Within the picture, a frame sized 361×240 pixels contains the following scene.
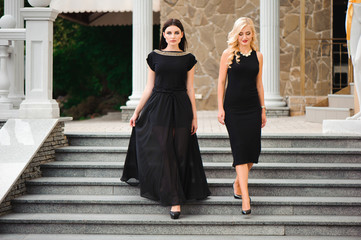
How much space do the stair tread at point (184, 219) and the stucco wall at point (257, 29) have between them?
8.54 m

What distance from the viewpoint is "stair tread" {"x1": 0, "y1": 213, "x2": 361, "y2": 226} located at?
5148mm

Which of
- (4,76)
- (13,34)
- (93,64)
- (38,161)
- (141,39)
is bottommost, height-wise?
(38,161)

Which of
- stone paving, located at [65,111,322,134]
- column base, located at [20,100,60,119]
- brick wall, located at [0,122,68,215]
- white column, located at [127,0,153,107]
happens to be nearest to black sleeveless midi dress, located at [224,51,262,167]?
stone paving, located at [65,111,322,134]

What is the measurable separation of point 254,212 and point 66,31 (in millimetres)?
16306

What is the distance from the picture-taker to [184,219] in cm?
521

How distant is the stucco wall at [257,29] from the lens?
13.6 metres

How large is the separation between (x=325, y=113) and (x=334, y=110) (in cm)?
25

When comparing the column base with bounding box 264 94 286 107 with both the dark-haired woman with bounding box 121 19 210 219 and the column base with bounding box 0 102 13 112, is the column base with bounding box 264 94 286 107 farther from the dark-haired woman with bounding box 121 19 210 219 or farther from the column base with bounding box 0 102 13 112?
the dark-haired woman with bounding box 121 19 210 219

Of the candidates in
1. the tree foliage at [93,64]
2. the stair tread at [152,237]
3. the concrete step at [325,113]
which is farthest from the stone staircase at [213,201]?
the tree foliage at [93,64]

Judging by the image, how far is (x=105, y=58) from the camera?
61.4ft

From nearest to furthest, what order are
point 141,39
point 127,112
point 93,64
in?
point 141,39, point 127,112, point 93,64

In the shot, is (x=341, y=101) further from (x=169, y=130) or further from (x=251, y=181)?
(x=169, y=130)

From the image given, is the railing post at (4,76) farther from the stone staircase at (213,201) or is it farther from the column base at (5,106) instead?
the stone staircase at (213,201)

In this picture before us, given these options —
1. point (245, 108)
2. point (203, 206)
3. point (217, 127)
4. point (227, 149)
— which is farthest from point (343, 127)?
point (203, 206)
